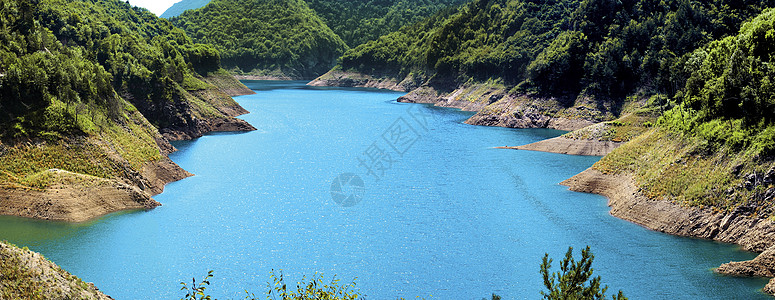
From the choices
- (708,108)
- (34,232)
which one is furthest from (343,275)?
(708,108)

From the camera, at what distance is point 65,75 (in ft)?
272

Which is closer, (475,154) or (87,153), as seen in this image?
(87,153)

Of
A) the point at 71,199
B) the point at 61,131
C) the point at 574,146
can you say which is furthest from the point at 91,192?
the point at 574,146

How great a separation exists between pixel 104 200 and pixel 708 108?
213 feet

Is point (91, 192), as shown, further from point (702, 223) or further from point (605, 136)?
point (605, 136)

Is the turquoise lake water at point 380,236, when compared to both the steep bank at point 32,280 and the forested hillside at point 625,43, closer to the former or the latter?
the steep bank at point 32,280

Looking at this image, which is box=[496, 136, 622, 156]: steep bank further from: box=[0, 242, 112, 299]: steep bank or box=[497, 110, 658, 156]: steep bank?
box=[0, 242, 112, 299]: steep bank

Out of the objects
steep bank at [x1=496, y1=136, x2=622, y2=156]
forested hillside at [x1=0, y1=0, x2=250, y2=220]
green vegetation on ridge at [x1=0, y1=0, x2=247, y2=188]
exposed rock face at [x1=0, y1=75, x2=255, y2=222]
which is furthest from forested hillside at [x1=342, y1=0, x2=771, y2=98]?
exposed rock face at [x1=0, y1=75, x2=255, y2=222]

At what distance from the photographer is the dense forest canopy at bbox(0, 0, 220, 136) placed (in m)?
77.7

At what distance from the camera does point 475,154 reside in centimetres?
11669

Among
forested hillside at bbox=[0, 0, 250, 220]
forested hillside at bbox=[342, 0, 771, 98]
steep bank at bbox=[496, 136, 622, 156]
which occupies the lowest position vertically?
forested hillside at bbox=[0, 0, 250, 220]

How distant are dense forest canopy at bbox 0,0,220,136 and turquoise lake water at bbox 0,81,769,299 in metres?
14.6

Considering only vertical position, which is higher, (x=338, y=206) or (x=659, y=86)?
(x=659, y=86)

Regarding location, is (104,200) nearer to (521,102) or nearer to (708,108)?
(708,108)
